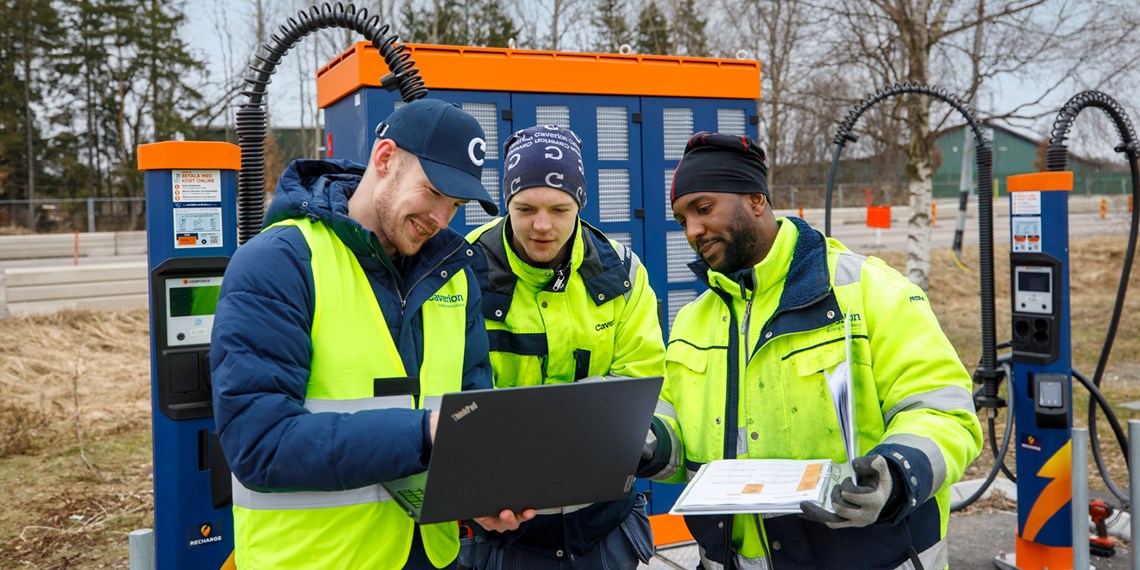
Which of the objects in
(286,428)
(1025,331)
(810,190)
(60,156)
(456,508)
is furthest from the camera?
(810,190)

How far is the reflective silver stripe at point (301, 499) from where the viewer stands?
1.95 meters

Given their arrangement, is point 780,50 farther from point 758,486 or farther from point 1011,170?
point 1011,170

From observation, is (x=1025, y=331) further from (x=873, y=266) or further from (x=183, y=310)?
(x=183, y=310)

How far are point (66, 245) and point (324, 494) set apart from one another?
2257 centimetres

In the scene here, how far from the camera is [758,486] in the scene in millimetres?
2059

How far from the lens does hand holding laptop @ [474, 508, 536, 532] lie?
2.02 m

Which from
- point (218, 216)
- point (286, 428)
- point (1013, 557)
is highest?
point (218, 216)

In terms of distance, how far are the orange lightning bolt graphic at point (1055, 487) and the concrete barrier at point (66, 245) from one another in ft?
67.8

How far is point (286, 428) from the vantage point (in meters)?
1.79

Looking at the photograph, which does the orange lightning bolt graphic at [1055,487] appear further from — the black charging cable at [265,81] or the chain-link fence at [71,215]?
the chain-link fence at [71,215]

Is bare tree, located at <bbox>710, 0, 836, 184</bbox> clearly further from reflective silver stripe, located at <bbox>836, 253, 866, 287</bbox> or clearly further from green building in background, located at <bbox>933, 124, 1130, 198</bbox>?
green building in background, located at <bbox>933, 124, 1130, 198</bbox>

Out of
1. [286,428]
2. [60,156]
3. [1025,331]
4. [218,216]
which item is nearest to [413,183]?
[286,428]

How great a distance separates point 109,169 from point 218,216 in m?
30.3

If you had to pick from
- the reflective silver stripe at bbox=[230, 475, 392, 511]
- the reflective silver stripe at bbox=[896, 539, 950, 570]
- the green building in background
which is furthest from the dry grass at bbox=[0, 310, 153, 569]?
Answer: the green building in background
